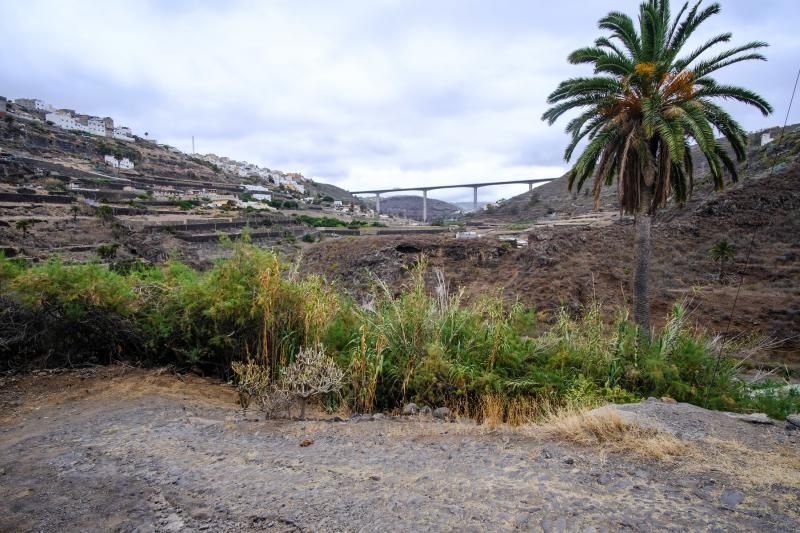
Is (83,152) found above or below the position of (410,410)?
above

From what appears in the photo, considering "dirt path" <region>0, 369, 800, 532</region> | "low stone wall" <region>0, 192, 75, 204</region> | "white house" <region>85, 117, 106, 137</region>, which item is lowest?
"dirt path" <region>0, 369, 800, 532</region>

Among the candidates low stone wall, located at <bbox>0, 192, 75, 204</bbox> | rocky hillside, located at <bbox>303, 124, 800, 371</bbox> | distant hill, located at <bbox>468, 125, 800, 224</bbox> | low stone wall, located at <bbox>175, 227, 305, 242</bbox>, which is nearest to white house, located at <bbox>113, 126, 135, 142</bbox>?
low stone wall, located at <bbox>0, 192, 75, 204</bbox>

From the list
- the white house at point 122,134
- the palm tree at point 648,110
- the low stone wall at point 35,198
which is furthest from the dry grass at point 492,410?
the white house at point 122,134

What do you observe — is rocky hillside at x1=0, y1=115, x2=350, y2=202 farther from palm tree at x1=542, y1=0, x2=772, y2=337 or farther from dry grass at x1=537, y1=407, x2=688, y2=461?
dry grass at x1=537, y1=407, x2=688, y2=461

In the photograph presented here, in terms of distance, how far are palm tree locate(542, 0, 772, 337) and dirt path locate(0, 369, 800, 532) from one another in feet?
20.4

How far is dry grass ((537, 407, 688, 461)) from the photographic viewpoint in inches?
140

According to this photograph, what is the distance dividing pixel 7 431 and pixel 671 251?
24.9 m

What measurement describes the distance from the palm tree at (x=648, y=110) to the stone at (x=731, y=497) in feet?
20.9

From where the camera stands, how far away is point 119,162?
67.4 m

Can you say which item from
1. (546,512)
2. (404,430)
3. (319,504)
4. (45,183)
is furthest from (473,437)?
(45,183)

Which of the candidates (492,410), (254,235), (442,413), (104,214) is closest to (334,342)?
(442,413)

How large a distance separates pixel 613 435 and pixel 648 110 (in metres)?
7.76

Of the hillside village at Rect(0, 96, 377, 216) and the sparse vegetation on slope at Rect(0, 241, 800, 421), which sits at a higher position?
the hillside village at Rect(0, 96, 377, 216)

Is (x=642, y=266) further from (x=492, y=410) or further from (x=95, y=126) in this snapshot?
(x=95, y=126)
